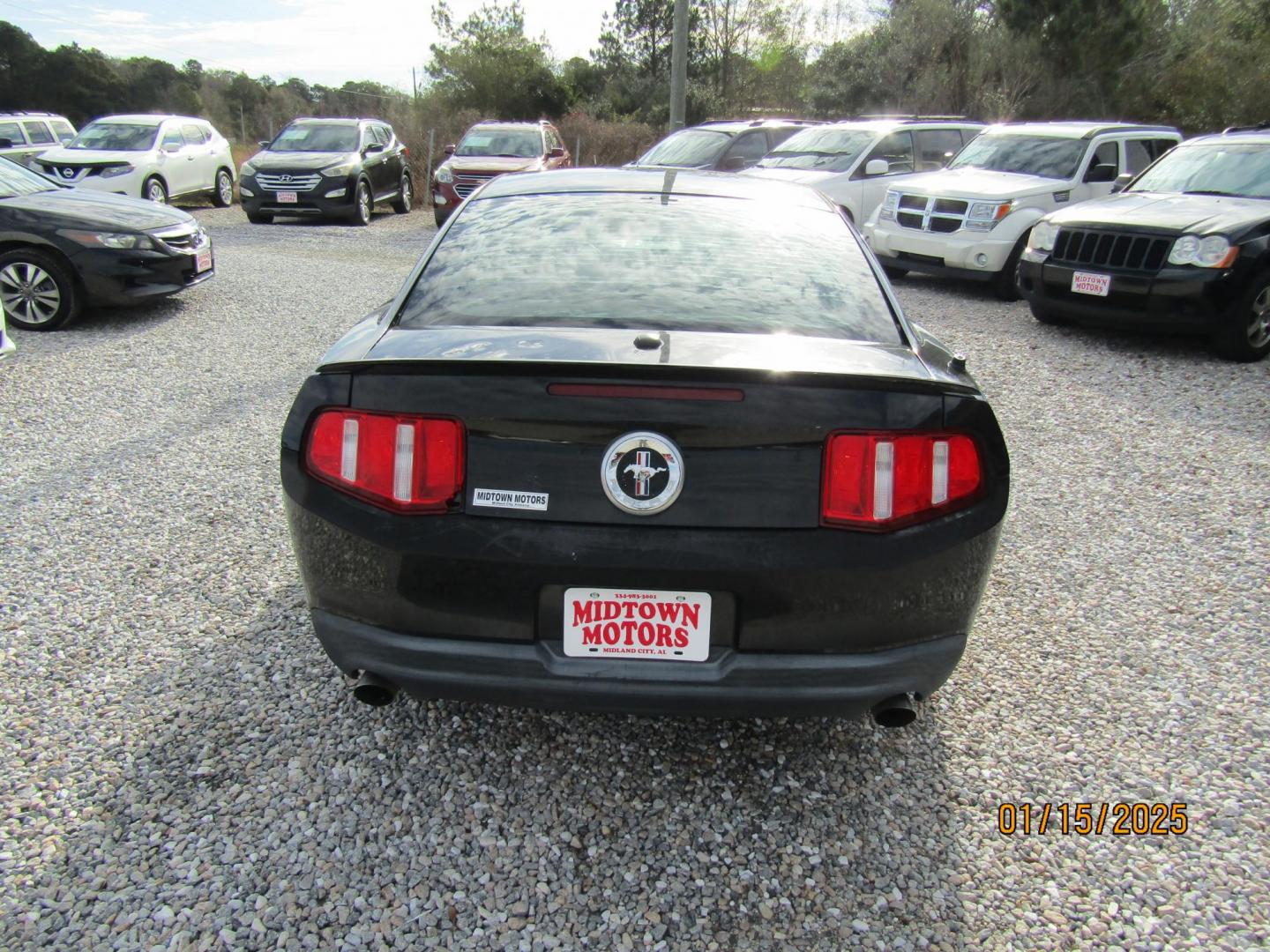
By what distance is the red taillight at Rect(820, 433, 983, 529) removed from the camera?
7.11ft

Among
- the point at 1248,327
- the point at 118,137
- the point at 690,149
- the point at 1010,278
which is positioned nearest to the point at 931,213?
the point at 1010,278

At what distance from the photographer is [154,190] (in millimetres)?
15438

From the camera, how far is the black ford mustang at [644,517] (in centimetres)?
214

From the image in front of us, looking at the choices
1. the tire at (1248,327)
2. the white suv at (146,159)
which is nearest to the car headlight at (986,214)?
the tire at (1248,327)

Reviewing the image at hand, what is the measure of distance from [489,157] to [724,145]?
437 cm

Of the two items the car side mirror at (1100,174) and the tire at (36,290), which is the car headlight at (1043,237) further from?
the tire at (36,290)

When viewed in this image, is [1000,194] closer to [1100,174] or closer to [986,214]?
[986,214]

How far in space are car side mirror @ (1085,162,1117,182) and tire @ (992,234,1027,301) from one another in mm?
1152

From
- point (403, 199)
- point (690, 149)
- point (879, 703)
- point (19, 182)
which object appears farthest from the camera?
point (403, 199)

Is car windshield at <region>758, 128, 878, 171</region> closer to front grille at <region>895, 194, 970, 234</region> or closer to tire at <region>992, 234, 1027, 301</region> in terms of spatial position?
front grille at <region>895, 194, 970, 234</region>

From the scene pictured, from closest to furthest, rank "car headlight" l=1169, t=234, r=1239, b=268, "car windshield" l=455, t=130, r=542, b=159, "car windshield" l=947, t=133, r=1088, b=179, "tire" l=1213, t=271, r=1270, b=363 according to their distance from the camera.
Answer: "car headlight" l=1169, t=234, r=1239, b=268 < "tire" l=1213, t=271, r=1270, b=363 < "car windshield" l=947, t=133, r=1088, b=179 < "car windshield" l=455, t=130, r=542, b=159

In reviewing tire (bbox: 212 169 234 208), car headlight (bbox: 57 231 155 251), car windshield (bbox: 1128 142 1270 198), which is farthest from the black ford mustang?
tire (bbox: 212 169 234 208)

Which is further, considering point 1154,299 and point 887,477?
point 1154,299

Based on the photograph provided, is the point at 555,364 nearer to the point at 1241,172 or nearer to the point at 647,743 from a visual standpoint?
the point at 647,743
